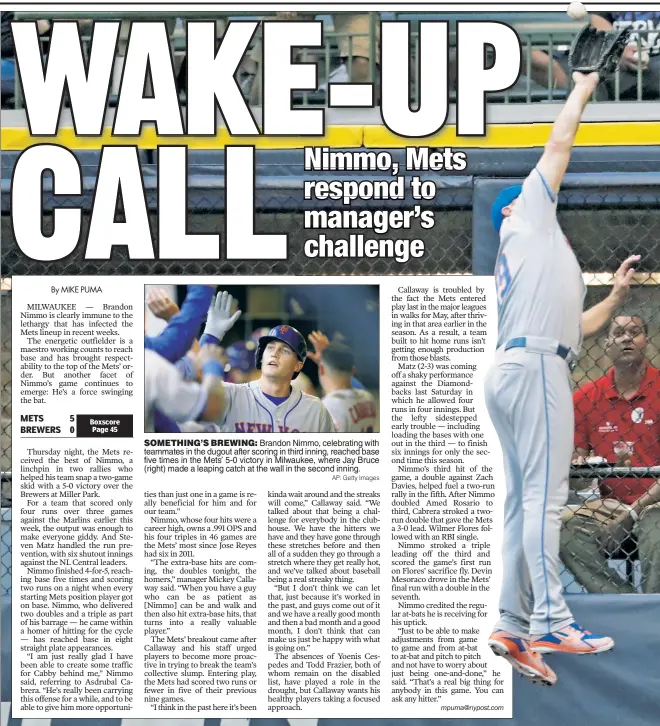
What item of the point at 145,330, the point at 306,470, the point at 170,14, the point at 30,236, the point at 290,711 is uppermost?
the point at 170,14

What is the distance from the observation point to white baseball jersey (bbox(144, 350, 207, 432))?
4691 millimetres

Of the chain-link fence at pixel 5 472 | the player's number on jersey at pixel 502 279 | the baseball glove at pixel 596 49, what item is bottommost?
the chain-link fence at pixel 5 472

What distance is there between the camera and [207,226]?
4691 mm

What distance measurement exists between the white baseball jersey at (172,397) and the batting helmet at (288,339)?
312mm

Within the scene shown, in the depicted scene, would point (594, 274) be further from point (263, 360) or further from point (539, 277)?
point (263, 360)

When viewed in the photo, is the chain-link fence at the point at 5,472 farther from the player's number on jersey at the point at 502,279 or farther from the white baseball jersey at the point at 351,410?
the player's number on jersey at the point at 502,279

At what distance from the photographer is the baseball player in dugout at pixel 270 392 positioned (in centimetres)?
466

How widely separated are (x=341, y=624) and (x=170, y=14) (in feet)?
8.40

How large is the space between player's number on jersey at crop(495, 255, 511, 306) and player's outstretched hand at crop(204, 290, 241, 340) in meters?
1.04

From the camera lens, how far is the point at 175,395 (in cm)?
469

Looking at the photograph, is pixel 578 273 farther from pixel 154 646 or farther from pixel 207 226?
pixel 154 646

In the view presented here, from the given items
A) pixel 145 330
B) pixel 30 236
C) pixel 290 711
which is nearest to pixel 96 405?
pixel 145 330

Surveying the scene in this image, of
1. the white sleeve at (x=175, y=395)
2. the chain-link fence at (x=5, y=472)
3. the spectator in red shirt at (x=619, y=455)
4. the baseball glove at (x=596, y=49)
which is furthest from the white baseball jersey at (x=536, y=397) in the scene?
the chain-link fence at (x=5, y=472)

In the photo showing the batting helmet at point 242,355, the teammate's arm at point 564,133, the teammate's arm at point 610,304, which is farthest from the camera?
the batting helmet at point 242,355
